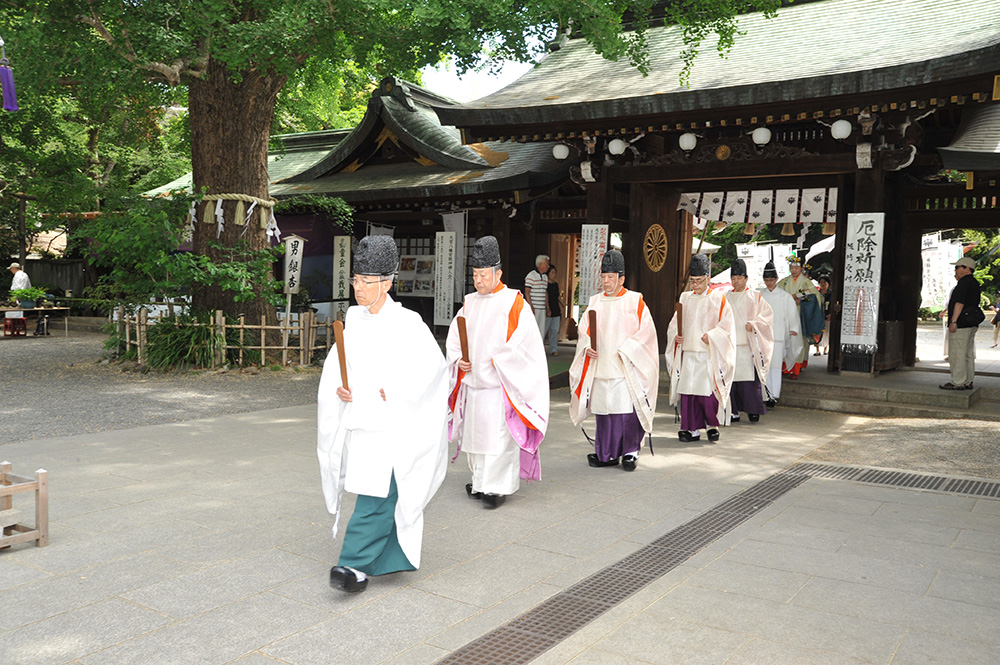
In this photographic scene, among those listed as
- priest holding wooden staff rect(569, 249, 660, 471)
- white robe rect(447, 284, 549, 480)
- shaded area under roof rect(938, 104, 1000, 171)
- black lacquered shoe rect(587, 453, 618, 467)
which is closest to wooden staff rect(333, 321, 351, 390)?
white robe rect(447, 284, 549, 480)

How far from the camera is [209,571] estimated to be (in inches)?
148

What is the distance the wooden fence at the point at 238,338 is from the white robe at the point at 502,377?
707 centimetres

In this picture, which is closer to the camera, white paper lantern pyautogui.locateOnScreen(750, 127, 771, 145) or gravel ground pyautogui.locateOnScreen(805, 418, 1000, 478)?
gravel ground pyautogui.locateOnScreen(805, 418, 1000, 478)

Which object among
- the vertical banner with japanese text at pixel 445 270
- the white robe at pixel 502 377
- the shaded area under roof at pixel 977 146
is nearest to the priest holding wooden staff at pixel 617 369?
the white robe at pixel 502 377

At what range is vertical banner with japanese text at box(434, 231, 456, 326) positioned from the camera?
1392 centimetres

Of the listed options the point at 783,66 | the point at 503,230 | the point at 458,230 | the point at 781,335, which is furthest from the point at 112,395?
the point at 783,66

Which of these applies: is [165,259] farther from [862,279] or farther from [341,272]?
[862,279]

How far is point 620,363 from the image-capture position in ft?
20.1

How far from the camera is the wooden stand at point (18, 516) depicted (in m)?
3.96

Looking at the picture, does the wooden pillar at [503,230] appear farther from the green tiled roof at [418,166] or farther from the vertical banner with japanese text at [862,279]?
the vertical banner with japanese text at [862,279]

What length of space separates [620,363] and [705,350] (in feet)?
5.26

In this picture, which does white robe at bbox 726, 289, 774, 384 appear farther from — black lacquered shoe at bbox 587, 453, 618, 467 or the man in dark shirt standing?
black lacquered shoe at bbox 587, 453, 618, 467

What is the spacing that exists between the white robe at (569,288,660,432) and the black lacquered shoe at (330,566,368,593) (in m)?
2.97

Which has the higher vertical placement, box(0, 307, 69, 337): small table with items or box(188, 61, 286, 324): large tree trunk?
box(188, 61, 286, 324): large tree trunk
